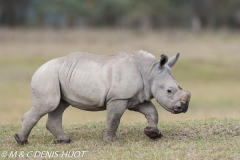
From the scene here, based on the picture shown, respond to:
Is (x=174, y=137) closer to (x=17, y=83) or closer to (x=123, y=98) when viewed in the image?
(x=123, y=98)

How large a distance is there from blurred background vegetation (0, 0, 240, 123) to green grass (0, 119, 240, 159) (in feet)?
9.20

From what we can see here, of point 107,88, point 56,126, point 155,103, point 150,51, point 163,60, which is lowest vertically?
point 150,51

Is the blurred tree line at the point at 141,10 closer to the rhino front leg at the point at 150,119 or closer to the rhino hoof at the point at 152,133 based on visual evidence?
the rhino front leg at the point at 150,119

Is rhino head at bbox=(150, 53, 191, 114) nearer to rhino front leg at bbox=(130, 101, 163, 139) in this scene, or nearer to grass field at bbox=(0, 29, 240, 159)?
rhino front leg at bbox=(130, 101, 163, 139)

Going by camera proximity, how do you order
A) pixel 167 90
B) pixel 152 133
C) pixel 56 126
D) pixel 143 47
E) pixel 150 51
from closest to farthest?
pixel 152 133
pixel 167 90
pixel 56 126
pixel 150 51
pixel 143 47

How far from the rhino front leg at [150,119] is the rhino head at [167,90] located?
220 millimetres

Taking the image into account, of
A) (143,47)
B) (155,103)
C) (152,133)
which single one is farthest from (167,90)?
(143,47)

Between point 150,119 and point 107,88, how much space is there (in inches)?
35.0

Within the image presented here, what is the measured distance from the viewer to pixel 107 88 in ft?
28.7

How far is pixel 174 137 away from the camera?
9.19 meters

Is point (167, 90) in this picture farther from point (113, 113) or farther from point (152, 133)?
point (113, 113)

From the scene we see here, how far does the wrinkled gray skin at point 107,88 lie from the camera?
874 cm

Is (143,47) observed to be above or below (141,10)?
above

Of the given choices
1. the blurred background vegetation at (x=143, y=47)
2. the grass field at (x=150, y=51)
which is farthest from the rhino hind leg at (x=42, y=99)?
the grass field at (x=150, y=51)
